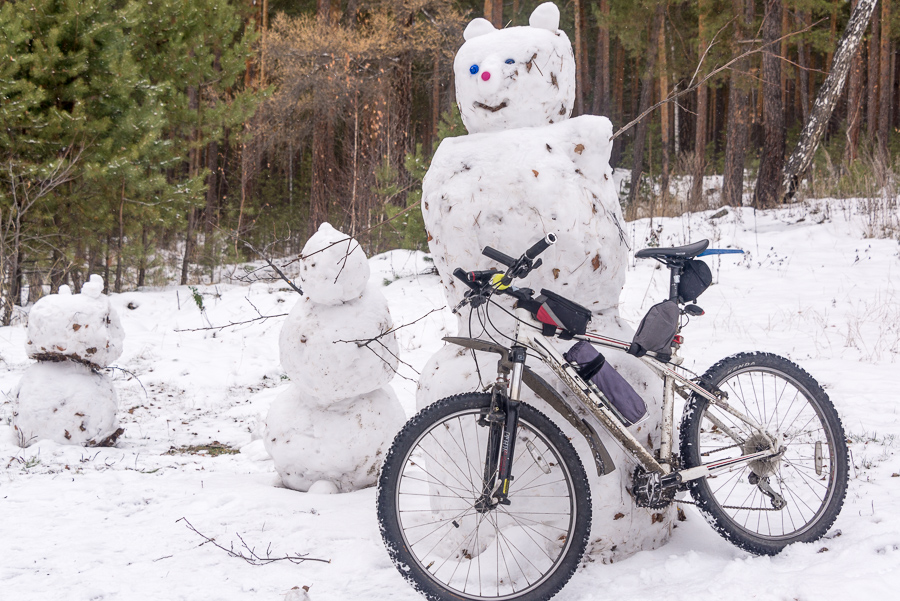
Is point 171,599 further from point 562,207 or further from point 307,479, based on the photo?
point 562,207

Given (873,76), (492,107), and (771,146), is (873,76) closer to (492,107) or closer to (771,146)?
(771,146)

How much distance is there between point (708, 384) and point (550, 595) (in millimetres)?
1015

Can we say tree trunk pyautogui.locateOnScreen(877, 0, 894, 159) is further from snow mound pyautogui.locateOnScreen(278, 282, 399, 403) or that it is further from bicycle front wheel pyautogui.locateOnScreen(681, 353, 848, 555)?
snow mound pyautogui.locateOnScreen(278, 282, 399, 403)

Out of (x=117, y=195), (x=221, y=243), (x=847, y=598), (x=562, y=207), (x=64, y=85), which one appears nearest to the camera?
(x=847, y=598)

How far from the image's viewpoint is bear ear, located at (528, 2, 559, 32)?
2.92 metres

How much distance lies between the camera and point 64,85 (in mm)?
8336

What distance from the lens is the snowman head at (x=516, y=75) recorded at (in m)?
2.81

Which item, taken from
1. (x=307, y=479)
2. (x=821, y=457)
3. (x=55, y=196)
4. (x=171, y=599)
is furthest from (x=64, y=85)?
(x=821, y=457)

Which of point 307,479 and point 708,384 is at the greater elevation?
point 708,384

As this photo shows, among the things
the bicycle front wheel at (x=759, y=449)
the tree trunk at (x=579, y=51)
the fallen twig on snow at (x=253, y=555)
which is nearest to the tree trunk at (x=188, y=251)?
the fallen twig on snow at (x=253, y=555)

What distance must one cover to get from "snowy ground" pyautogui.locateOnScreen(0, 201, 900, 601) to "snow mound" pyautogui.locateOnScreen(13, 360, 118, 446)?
159 millimetres

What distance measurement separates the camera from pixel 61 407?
4.45 m

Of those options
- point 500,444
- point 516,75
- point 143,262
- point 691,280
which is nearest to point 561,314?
point 500,444

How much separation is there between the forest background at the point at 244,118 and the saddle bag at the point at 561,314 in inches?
28.6
